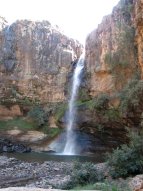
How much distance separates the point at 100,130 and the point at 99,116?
47.8 inches

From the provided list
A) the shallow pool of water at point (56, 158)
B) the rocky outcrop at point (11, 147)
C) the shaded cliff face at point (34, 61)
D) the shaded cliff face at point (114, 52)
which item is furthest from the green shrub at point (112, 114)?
the shaded cliff face at point (34, 61)

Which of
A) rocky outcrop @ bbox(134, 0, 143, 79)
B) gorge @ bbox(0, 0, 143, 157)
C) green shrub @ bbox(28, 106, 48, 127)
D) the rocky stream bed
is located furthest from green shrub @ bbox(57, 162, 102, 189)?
green shrub @ bbox(28, 106, 48, 127)

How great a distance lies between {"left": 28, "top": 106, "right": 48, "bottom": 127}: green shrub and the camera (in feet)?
112

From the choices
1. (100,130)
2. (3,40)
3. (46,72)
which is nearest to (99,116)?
(100,130)

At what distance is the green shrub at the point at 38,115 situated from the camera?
34.2m

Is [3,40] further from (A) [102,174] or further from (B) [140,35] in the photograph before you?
(A) [102,174]

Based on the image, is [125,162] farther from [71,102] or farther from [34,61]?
[34,61]

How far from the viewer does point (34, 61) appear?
3694 centimetres

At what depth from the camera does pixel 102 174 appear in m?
14.7

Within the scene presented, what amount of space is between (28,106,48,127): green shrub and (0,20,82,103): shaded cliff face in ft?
4.42

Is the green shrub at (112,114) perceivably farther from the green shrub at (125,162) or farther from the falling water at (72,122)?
the green shrub at (125,162)

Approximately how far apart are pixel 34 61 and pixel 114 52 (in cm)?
1202

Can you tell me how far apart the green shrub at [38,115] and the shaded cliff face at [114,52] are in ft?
19.5

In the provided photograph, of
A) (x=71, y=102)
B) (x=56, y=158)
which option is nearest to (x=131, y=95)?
(x=56, y=158)
